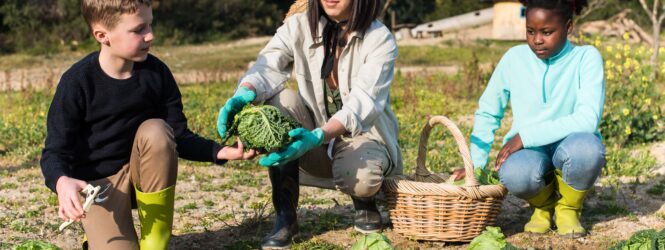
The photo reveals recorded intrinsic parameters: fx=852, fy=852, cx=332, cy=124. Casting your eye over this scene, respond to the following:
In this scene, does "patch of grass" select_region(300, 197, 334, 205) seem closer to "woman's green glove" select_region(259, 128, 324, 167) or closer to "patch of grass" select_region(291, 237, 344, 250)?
"patch of grass" select_region(291, 237, 344, 250)

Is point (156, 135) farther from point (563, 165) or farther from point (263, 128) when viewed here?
point (563, 165)

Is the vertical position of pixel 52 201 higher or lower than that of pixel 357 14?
lower

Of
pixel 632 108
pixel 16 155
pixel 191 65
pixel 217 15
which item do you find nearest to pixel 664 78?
pixel 632 108

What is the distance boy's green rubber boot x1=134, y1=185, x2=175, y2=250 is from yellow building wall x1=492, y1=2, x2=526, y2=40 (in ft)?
82.9

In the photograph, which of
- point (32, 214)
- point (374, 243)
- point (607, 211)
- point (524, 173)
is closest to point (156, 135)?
point (374, 243)

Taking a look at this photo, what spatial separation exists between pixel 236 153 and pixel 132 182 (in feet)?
1.54

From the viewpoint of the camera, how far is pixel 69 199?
3.04 m

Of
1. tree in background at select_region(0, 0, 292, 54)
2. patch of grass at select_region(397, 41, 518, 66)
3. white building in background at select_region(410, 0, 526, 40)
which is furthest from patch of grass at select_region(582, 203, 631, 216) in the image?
white building in background at select_region(410, 0, 526, 40)

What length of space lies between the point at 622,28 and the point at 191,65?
30.6 feet

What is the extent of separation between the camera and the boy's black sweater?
3.50 meters

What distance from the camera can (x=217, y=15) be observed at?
92.2 feet

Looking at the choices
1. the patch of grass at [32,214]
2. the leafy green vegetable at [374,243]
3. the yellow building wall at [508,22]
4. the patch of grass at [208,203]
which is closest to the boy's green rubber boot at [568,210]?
the leafy green vegetable at [374,243]

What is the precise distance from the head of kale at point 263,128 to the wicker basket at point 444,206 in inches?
27.8

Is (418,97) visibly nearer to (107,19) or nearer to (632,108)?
(632,108)
